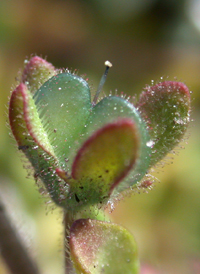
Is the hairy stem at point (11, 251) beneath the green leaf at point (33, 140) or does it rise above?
beneath

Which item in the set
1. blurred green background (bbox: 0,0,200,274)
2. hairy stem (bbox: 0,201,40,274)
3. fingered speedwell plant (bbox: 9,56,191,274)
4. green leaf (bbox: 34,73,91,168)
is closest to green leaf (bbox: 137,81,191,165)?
fingered speedwell plant (bbox: 9,56,191,274)

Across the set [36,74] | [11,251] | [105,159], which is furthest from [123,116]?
[11,251]

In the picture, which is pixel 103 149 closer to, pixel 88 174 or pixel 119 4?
pixel 88 174

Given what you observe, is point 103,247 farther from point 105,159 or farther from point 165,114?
point 165,114

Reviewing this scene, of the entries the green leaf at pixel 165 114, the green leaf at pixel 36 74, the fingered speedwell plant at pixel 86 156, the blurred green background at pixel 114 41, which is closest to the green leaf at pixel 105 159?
the fingered speedwell plant at pixel 86 156

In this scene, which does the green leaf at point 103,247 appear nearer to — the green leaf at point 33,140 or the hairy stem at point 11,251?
the green leaf at point 33,140

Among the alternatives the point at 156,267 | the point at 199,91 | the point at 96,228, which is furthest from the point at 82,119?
the point at 199,91
